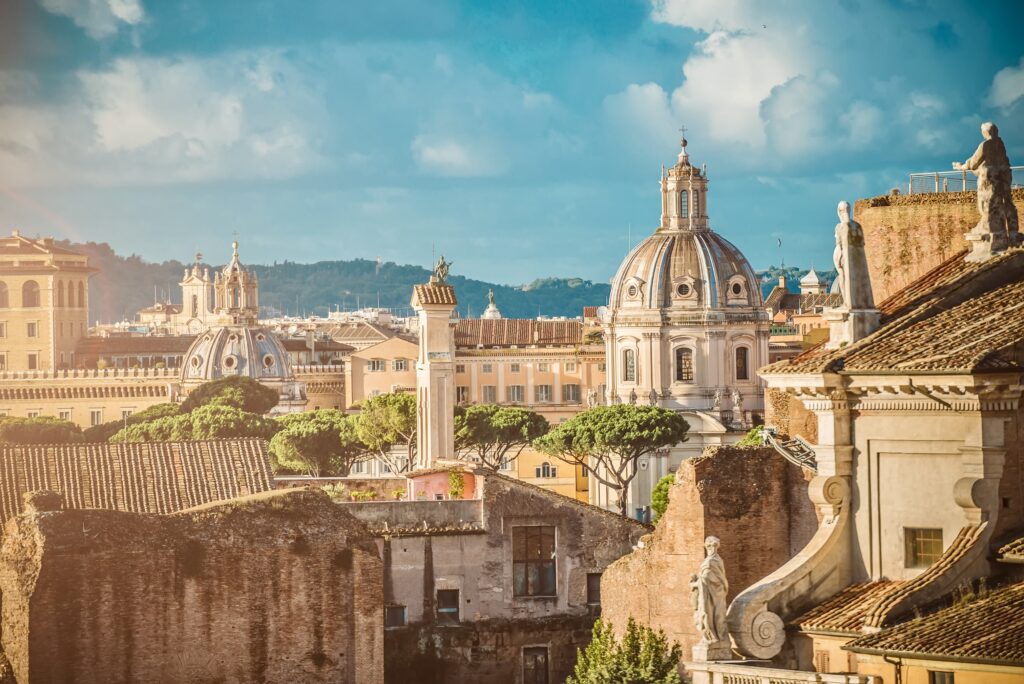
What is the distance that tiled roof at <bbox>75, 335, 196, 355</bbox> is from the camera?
160625mm

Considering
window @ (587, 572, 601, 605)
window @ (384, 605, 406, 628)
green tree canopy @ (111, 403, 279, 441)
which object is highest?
green tree canopy @ (111, 403, 279, 441)

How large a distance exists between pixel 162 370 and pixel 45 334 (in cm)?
1767

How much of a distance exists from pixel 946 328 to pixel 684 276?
275ft

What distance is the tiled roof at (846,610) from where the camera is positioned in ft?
62.3

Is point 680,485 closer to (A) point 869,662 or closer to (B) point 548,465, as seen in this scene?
(A) point 869,662

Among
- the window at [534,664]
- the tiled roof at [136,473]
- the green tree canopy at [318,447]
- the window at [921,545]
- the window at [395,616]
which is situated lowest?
the window at [534,664]

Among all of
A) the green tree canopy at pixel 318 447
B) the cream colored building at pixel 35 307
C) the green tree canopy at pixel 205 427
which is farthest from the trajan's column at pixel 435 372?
the cream colored building at pixel 35 307

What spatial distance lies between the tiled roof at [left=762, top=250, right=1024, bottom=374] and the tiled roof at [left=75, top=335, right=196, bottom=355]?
141 m

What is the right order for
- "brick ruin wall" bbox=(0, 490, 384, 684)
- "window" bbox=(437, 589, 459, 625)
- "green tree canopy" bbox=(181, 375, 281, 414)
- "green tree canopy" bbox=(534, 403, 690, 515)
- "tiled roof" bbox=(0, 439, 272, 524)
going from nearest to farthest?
"brick ruin wall" bbox=(0, 490, 384, 684), "tiled roof" bbox=(0, 439, 272, 524), "window" bbox=(437, 589, 459, 625), "green tree canopy" bbox=(534, 403, 690, 515), "green tree canopy" bbox=(181, 375, 281, 414)

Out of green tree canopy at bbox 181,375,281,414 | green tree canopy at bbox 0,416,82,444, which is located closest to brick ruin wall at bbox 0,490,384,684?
green tree canopy at bbox 0,416,82,444

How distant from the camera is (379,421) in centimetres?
8488

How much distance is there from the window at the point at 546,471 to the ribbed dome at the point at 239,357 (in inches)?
1702

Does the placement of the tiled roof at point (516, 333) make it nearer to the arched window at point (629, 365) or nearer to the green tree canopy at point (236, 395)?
the green tree canopy at point (236, 395)

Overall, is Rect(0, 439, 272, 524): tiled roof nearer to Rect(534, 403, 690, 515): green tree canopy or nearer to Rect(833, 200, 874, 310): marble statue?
Rect(833, 200, 874, 310): marble statue
